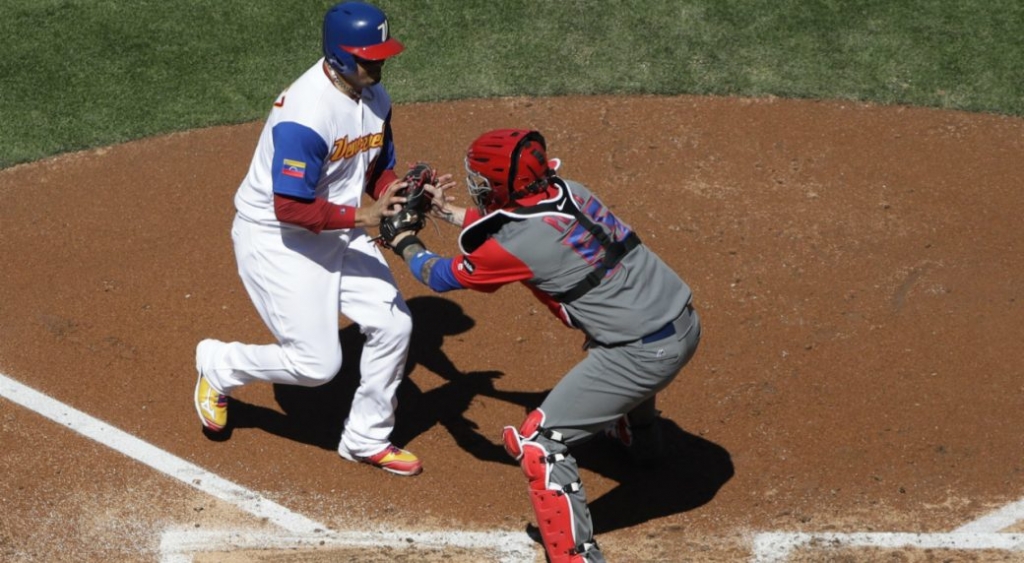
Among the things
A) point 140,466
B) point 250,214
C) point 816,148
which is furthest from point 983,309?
point 140,466

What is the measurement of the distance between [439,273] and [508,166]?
0.62m

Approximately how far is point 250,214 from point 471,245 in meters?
1.28

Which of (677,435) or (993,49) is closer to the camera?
(677,435)

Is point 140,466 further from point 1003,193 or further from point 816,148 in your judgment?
point 1003,193

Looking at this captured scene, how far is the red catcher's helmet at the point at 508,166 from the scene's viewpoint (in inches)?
211

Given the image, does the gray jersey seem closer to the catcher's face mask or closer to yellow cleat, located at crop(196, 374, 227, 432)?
the catcher's face mask

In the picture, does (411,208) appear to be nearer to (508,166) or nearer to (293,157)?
(293,157)

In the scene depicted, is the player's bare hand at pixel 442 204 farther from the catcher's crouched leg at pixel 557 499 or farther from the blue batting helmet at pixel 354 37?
the catcher's crouched leg at pixel 557 499

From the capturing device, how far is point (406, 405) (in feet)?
23.0

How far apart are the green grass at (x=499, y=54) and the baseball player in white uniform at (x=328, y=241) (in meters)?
3.51

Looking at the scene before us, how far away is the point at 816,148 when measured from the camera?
8.90m

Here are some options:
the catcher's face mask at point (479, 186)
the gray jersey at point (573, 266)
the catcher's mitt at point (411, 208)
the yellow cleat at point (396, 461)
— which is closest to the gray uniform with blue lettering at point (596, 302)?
the gray jersey at point (573, 266)

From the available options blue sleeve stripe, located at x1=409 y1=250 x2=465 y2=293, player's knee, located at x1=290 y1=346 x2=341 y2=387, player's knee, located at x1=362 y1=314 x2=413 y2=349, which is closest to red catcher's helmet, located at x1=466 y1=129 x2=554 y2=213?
blue sleeve stripe, located at x1=409 y1=250 x2=465 y2=293

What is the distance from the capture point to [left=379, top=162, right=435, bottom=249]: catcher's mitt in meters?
5.84
